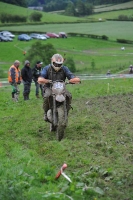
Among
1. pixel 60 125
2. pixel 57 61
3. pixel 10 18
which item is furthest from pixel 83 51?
pixel 60 125

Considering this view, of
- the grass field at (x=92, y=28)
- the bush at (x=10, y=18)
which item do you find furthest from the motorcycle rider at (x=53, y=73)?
the bush at (x=10, y=18)

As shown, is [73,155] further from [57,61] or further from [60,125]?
[57,61]

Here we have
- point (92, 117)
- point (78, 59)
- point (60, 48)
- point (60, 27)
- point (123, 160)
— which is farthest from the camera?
point (60, 27)

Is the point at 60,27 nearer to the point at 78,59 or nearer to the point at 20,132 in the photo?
the point at 78,59

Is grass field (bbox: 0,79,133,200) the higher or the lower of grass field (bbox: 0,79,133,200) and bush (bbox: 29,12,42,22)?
the higher

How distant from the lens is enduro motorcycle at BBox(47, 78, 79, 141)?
36.2ft

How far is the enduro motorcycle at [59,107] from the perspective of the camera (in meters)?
11.0

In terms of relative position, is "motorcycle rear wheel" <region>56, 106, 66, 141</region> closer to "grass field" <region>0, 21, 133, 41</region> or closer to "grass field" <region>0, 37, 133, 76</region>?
"grass field" <region>0, 37, 133, 76</region>

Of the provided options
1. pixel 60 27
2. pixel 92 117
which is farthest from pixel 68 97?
pixel 60 27

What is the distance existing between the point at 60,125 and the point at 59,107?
53 centimetres

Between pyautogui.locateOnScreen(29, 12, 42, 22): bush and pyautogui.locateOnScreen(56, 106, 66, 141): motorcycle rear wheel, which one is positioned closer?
pyautogui.locateOnScreen(56, 106, 66, 141): motorcycle rear wheel

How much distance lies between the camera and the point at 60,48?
93625 mm

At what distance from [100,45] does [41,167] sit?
9382cm

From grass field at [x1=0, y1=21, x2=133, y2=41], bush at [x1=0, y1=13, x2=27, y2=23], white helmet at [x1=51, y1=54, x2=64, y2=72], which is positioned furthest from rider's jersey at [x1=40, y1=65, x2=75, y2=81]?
bush at [x1=0, y1=13, x2=27, y2=23]
